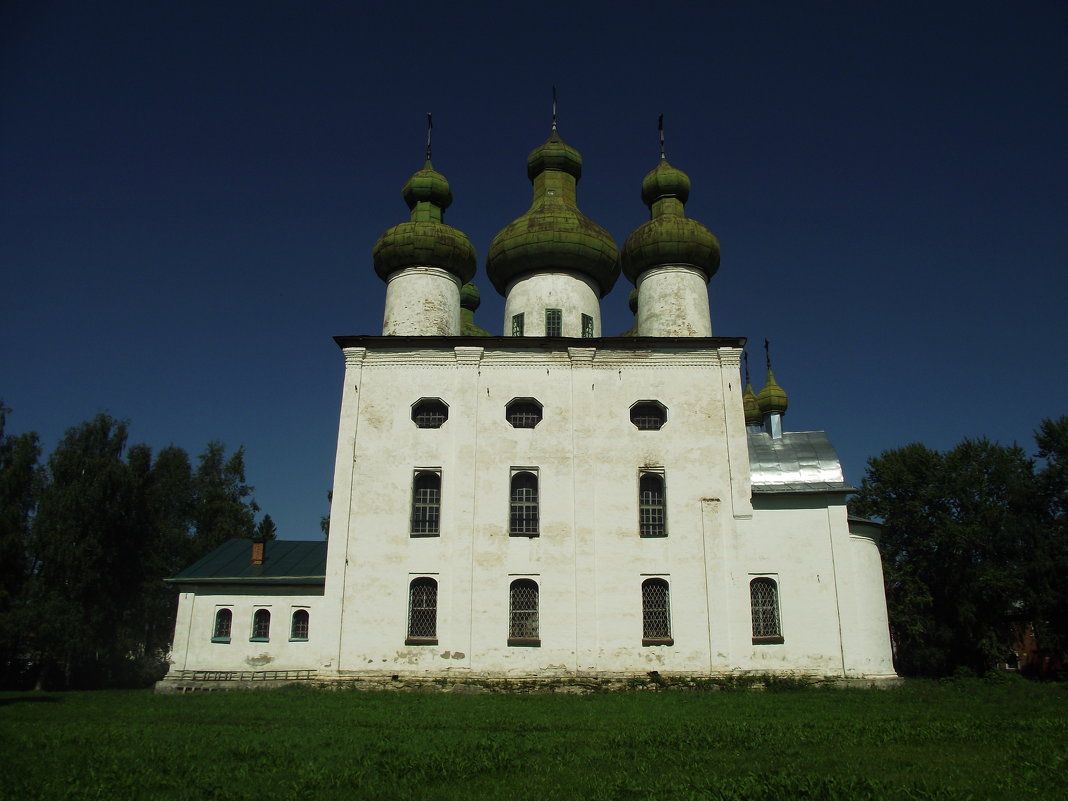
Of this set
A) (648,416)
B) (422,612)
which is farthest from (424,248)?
(422,612)

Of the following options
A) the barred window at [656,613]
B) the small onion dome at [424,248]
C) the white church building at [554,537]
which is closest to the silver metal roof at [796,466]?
the white church building at [554,537]

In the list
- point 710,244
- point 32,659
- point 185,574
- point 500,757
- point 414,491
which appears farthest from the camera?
point 32,659

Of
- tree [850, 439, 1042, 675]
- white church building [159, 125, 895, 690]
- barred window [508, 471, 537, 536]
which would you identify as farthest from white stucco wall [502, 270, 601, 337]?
tree [850, 439, 1042, 675]

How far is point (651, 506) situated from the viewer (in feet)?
59.8

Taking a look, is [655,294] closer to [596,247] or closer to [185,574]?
[596,247]

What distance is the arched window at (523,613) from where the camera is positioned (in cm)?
1708

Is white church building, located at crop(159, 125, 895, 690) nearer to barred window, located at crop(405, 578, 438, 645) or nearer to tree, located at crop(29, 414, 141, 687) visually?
barred window, located at crop(405, 578, 438, 645)

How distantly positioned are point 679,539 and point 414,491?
21.0 feet

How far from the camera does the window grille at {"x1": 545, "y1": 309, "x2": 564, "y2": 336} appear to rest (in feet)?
67.7

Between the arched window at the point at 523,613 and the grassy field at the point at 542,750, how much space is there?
3.65 meters

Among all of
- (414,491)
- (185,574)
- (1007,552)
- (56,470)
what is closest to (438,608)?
(414,491)

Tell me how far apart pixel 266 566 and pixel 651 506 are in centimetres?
1027

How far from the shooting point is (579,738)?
908 centimetres

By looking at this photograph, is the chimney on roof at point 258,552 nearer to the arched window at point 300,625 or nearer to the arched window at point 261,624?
the arched window at point 261,624
